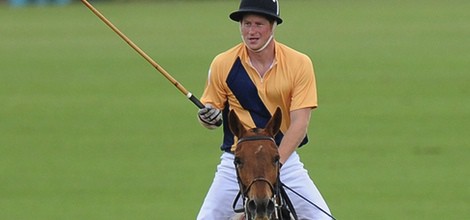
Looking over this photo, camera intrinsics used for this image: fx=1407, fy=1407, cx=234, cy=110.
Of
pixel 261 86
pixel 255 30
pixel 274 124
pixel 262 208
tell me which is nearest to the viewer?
pixel 262 208

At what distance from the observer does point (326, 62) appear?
29.8 m

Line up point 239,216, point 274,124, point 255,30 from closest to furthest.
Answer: point 274,124
point 239,216
point 255,30

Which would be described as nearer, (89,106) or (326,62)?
(89,106)

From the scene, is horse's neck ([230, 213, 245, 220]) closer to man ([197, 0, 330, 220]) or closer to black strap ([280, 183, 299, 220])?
man ([197, 0, 330, 220])

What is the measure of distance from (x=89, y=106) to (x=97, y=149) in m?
4.33

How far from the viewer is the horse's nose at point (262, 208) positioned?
8.52 meters

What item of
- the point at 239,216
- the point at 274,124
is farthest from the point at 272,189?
the point at 239,216

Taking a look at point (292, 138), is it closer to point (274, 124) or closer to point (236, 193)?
point (236, 193)

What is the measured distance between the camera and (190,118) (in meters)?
22.7

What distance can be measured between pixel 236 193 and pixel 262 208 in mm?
1656

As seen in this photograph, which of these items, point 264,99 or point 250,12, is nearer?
point 250,12

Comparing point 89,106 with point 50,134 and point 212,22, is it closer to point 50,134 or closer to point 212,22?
point 50,134

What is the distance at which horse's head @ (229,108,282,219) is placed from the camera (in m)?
8.55

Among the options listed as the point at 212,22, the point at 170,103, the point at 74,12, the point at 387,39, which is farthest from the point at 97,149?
the point at 74,12
